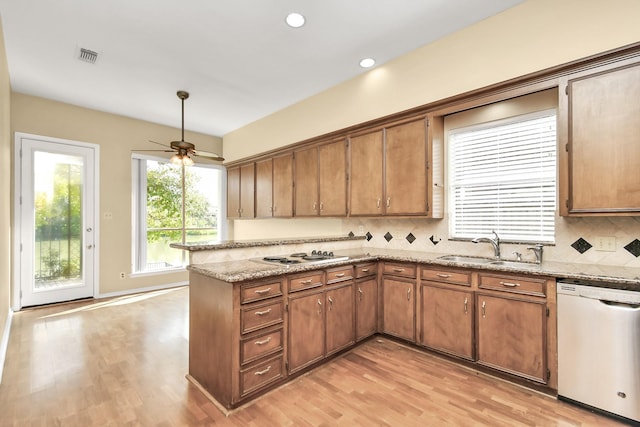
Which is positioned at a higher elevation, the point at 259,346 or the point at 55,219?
the point at 55,219

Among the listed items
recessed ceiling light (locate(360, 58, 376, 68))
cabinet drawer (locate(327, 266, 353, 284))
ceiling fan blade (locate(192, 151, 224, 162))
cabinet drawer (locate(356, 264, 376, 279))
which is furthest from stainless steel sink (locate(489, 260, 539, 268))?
ceiling fan blade (locate(192, 151, 224, 162))

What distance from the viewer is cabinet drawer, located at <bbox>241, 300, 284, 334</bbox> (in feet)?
6.82

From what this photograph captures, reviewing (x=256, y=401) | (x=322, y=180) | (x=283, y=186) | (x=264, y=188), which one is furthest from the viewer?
(x=264, y=188)

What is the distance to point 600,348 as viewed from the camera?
77.2 inches

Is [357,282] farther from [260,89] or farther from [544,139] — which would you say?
[260,89]

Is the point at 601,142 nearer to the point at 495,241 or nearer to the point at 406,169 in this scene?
the point at 495,241

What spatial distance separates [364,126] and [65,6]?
9.77ft

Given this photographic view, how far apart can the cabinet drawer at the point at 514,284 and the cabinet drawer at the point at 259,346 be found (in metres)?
1.72

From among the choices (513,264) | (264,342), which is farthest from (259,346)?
(513,264)

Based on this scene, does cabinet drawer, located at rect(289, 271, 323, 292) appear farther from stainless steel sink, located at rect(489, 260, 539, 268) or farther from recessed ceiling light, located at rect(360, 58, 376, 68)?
recessed ceiling light, located at rect(360, 58, 376, 68)

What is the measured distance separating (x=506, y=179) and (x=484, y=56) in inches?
46.5

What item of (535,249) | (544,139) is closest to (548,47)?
(544,139)

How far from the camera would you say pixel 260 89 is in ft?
13.6

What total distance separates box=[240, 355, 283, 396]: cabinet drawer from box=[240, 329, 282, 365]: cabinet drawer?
0.24ft
